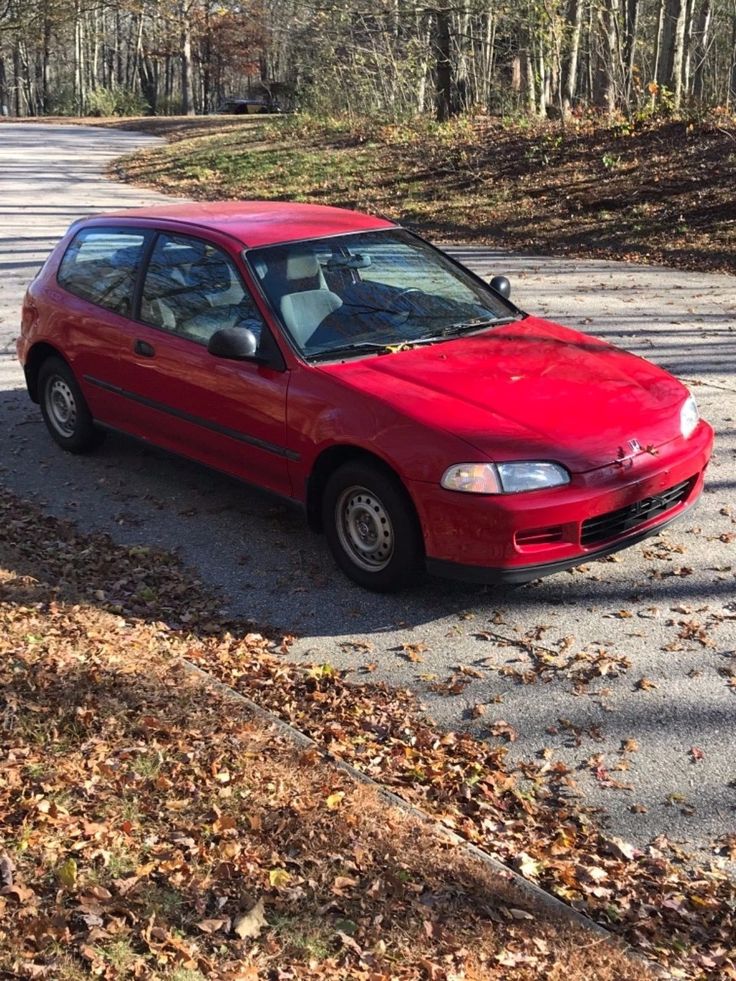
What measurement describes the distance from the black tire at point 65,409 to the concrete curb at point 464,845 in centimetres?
349

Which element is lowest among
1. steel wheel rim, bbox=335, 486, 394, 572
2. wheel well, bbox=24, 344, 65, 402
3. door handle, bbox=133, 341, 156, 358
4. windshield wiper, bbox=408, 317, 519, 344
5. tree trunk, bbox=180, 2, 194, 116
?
steel wheel rim, bbox=335, 486, 394, 572

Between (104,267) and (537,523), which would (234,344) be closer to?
(537,523)

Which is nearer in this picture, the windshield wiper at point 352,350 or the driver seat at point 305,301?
the windshield wiper at point 352,350

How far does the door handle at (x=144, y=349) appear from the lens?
21.3 ft

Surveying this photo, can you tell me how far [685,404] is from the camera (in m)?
5.57

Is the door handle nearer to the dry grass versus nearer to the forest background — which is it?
the dry grass

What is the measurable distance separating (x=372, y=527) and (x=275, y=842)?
213 cm

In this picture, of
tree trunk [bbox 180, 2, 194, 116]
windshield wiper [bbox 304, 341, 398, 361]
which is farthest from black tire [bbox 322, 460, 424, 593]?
tree trunk [bbox 180, 2, 194, 116]

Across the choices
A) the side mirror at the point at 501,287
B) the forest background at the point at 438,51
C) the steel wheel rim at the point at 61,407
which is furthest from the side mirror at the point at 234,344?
the forest background at the point at 438,51

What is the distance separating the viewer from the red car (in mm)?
4910

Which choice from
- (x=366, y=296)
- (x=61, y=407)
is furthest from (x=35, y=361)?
(x=366, y=296)

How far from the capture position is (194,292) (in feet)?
20.9

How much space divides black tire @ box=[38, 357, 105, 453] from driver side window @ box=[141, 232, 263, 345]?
1111 mm

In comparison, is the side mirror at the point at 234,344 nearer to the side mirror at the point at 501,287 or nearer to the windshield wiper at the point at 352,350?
the windshield wiper at the point at 352,350
